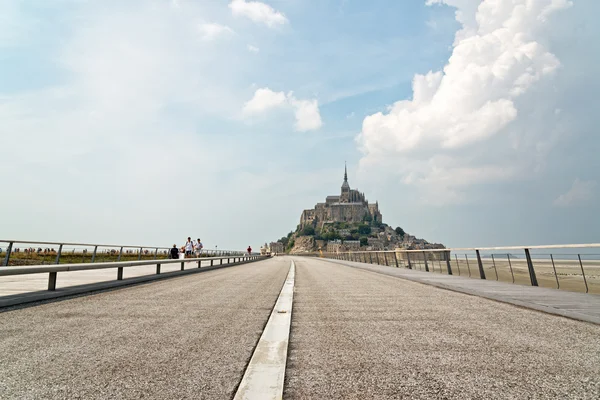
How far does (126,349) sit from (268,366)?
1.53 meters

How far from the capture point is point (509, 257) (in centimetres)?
1180

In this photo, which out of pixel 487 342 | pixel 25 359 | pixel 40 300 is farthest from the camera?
pixel 40 300

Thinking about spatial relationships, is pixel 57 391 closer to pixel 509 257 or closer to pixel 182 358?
pixel 182 358

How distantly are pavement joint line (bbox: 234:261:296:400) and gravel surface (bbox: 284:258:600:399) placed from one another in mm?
85

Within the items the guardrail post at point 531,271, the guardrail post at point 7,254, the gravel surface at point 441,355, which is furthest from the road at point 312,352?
the guardrail post at point 7,254

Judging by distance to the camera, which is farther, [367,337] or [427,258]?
[427,258]

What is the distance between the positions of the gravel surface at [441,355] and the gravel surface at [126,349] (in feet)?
2.04

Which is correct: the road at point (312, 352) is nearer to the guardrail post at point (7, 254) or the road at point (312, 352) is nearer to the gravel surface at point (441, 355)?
the gravel surface at point (441, 355)

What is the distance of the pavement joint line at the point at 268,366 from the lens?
2549 millimetres

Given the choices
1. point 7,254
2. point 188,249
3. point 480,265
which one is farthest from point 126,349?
point 188,249

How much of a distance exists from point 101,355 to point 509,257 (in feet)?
38.8

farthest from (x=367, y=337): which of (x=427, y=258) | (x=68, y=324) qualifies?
(x=427, y=258)

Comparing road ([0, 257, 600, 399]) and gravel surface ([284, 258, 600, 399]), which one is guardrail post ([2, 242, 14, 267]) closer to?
road ([0, 257, 600, 399])

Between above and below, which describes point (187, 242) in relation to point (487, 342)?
above
